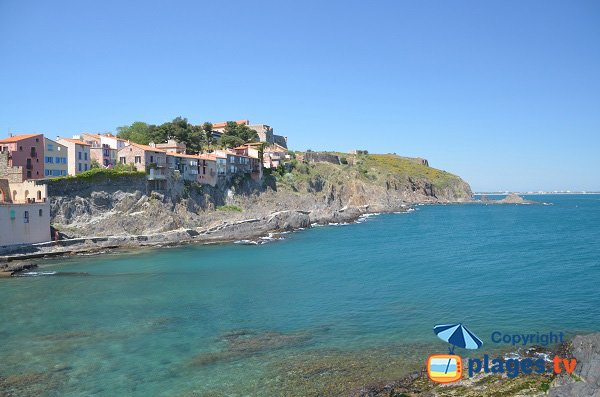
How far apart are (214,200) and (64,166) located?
22.1m

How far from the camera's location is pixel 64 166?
57.2 metres

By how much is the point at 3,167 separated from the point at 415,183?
400 ft

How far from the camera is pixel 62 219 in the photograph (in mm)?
52625

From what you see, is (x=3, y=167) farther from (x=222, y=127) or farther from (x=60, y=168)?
(x=222, y=127)

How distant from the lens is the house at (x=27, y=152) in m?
51.6

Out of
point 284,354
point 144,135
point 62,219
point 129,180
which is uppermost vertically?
point 144,135

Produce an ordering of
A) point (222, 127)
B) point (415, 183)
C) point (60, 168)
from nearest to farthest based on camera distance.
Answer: point (60, 168), point (222, 127), point (415, 183)

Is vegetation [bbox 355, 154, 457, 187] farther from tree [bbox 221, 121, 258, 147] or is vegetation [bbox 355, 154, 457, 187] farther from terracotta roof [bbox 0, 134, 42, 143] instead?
terracotta roof [bbox 0, 134, 42, 143]

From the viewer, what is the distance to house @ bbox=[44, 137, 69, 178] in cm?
5469

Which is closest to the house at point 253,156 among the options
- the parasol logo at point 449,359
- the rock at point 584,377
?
the parasol logo at point 449,359

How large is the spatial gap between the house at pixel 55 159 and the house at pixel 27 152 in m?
0.55

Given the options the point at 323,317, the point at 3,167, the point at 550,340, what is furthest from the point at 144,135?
the point at 550,340

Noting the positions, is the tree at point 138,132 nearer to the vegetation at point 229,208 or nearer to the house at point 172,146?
the house at point 172,146

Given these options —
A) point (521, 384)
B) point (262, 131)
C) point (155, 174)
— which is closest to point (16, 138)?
point (155, 174)
